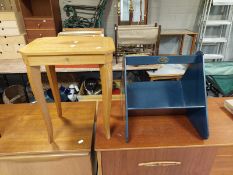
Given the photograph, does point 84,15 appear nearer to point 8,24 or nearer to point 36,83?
point 8,24

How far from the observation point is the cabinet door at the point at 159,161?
2.91 ft

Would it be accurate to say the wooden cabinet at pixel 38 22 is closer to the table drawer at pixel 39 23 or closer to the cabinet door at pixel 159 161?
the table drawer at pixel 39 23

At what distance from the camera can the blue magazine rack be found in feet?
2.84

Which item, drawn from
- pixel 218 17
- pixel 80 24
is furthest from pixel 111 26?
pixel 218 17

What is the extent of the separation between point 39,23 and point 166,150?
200 centimetres

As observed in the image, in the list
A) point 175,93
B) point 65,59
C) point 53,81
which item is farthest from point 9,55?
point 175,93

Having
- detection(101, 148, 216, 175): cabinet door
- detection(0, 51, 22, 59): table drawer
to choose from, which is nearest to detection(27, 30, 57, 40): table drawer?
detection(0, 51, 22, 59): table drawer

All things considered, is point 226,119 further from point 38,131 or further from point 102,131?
point 38,131

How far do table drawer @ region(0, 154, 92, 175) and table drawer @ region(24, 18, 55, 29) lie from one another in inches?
66.4

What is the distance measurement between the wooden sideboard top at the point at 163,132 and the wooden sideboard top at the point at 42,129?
91mm

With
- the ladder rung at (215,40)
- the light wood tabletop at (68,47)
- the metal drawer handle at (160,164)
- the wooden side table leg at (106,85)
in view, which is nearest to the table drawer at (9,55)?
the light wood tabletop at (68,47)

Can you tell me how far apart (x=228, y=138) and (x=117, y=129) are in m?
0.56

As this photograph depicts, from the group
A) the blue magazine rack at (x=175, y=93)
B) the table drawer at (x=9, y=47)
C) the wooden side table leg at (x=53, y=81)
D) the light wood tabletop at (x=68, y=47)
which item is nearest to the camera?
the light wood tabletop at (x=68, y=47)

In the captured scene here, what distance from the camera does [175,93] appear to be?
3.37 feet
